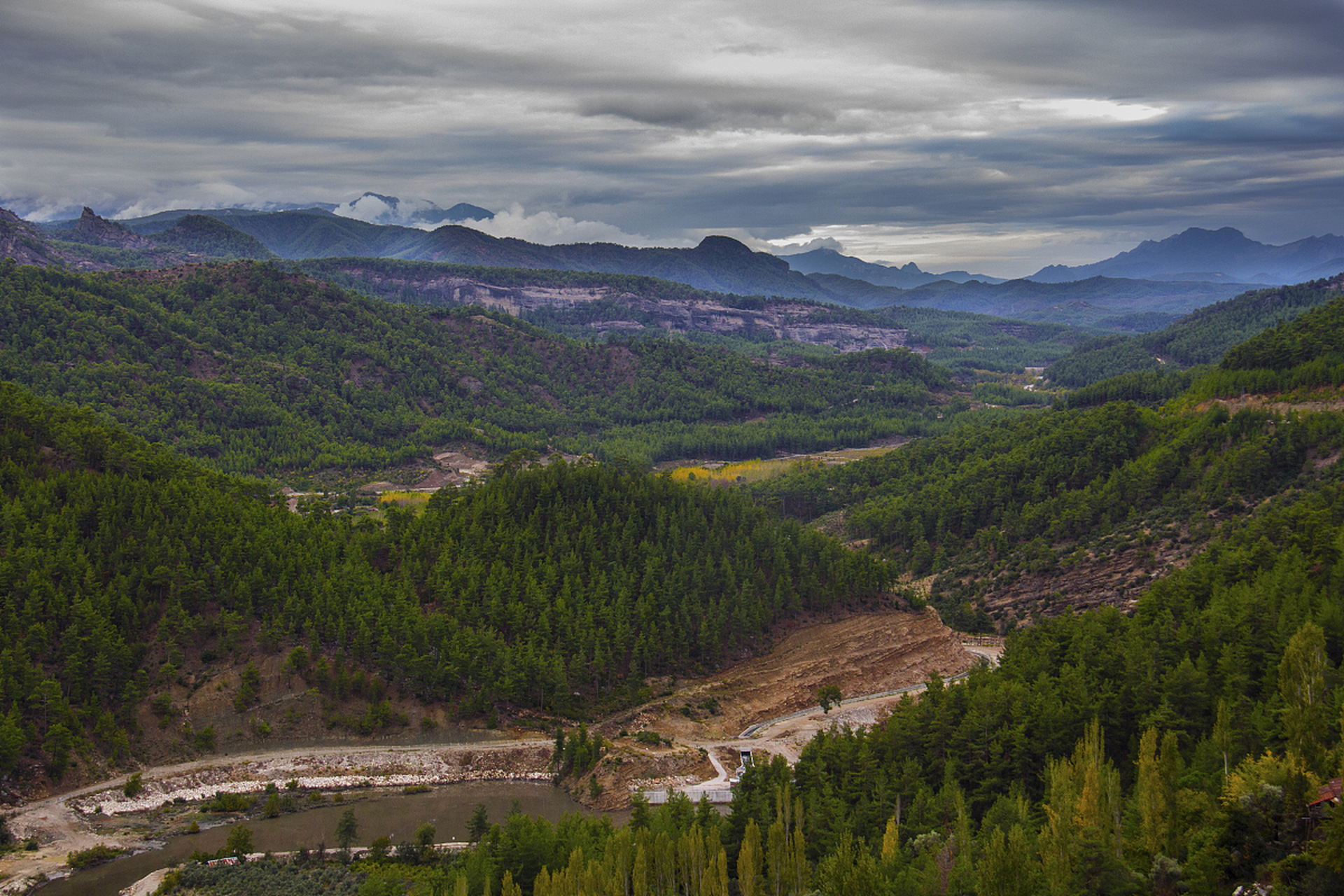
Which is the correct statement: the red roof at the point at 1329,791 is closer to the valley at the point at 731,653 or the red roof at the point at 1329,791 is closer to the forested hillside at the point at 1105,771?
the forested hillside at the point at 1105,771

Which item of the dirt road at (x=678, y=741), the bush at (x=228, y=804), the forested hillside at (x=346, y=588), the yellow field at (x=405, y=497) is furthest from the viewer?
the yellow field at (x=405, y=497)

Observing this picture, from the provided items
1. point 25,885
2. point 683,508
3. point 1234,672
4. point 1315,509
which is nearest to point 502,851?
point 25,885

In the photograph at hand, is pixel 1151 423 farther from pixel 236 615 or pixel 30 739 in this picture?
pixel 30 739

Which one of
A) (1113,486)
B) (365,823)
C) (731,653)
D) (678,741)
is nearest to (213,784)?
(365,823)

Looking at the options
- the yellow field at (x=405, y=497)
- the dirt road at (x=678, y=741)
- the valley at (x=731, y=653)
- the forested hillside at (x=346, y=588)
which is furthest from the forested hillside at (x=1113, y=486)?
the yellow field at (x=405, y=497)

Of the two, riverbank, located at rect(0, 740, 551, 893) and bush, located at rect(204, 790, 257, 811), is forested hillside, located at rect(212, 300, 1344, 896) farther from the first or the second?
bush, located at rect(204, 790, 257, 811)

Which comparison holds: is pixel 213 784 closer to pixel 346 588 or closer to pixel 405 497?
pixel 346 588
